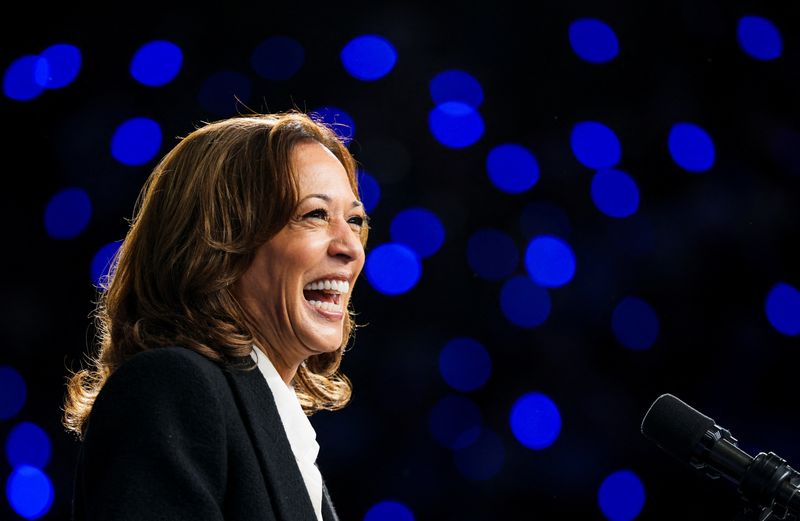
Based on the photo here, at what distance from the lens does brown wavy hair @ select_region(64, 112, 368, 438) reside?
1152mm

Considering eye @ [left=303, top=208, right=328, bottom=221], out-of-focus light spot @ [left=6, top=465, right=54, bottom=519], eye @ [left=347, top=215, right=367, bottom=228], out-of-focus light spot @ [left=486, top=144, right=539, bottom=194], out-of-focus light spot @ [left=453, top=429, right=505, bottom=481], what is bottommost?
out-of-focus light spot @ [left=6, top=465, right=54, bottom=519]

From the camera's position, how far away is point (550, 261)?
7.28 feet

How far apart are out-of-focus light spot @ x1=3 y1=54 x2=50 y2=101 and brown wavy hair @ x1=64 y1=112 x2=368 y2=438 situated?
3.15ft

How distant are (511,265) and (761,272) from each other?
1.89 feet

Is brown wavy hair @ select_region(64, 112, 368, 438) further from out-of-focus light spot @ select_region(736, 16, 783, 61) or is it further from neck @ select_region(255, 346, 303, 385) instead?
out-of-focus light spot @ select_region(736, 16, 783, 61)

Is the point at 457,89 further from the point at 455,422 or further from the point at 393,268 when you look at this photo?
the point at 455,422

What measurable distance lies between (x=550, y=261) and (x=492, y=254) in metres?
0.14

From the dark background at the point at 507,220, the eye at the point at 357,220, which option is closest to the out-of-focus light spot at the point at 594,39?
the dark background at the point at 507,220

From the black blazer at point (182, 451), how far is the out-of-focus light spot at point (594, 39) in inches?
58.1

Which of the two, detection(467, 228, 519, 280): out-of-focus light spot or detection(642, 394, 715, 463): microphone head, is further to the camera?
detection(467, 228, 519, 280): out-of-focus light spot

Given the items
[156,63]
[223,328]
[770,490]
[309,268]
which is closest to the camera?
[770,490]

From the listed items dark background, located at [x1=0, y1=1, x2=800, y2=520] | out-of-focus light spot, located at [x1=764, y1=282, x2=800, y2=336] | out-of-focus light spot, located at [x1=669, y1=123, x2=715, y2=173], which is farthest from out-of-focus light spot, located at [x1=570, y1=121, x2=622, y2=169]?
out-of-focus light spot, located at [x1=764, y1=282, x2=800, y2=336]

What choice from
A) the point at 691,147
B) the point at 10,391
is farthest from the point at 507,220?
the point at 10,391

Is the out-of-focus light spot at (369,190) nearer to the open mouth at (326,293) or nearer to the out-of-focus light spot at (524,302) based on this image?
the out-of-focus light spot at (524,302)
